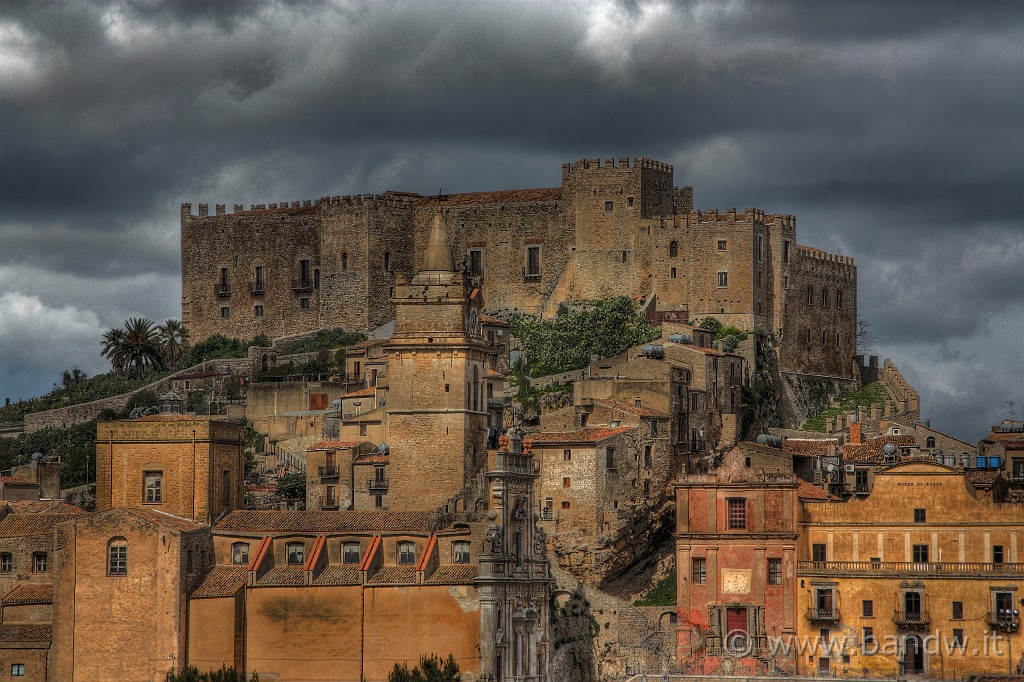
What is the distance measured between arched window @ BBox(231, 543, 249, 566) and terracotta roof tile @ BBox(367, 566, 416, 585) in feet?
17.3

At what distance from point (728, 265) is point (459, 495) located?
3021 centimetres

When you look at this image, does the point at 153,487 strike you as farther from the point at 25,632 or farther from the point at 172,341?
the point at 172,341

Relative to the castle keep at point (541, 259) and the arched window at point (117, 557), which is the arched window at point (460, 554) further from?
the castle keep at point (541, 259)

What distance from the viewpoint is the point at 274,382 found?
114875mm

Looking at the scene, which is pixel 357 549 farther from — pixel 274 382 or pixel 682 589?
pixel 274 382

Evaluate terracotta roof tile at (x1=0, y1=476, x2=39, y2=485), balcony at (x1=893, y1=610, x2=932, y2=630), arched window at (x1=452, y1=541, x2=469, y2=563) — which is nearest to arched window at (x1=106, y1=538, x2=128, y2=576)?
arched window at (x1=452, y1=541, x2=469, y2=563)

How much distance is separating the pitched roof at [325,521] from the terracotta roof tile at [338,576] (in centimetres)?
188

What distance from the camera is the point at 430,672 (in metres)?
78.7

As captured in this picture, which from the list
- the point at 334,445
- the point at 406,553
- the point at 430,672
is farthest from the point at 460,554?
the point at 334,445

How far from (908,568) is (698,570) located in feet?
26.1

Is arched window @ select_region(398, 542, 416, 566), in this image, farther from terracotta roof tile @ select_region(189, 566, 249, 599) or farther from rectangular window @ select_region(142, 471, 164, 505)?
rectangular window @ select_region(142, 471, 164, 505)

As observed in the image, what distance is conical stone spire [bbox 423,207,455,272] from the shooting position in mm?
93000

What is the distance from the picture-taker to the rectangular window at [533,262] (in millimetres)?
120938

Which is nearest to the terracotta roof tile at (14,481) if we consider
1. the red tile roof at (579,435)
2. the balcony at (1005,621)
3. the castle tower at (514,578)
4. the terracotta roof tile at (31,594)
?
the terracotta roof tile at (31,594)
